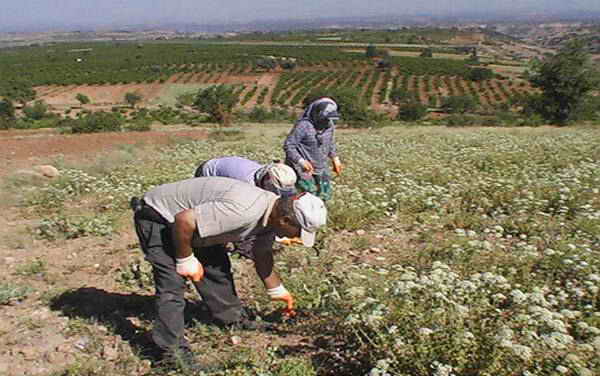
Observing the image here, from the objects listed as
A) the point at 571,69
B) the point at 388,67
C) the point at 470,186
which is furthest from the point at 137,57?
the point at 470,186

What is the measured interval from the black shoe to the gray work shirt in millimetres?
700

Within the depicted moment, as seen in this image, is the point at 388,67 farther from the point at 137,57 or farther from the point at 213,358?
the point at 213,358

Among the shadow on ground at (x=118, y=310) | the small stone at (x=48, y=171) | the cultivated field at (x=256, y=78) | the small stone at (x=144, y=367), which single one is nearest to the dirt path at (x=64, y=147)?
the small stone at (x=48, y=171)

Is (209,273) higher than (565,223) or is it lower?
higher

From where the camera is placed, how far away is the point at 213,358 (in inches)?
126

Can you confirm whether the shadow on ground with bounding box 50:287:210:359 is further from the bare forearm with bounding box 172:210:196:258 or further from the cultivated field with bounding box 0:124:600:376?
the bare forearm with bounding box 172:210:196:258

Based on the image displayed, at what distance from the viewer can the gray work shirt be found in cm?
268

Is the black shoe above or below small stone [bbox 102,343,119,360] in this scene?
above

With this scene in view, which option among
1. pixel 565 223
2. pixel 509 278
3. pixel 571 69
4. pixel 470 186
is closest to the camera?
pixel 509 278

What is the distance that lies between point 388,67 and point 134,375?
10089cm

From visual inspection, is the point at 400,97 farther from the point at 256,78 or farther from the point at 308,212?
the point at 308,212

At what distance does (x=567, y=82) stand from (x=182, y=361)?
37.0m

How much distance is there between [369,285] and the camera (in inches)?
129

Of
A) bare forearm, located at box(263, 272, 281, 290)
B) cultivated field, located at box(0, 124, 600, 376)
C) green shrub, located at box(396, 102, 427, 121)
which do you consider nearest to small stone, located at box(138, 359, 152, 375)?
cultivated field, located at box(0, 124, 600, 376)
